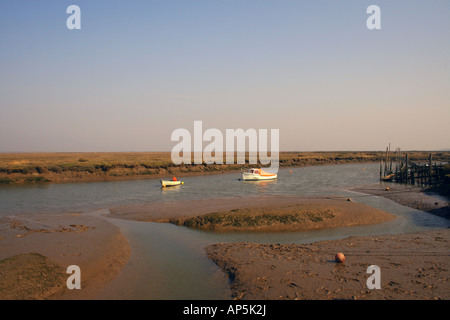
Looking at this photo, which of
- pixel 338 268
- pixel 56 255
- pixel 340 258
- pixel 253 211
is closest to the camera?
pixel 338 268

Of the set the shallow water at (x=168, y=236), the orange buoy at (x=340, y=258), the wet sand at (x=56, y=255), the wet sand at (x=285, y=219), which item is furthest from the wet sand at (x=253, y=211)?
the orange buoy at (x=340, y=258)

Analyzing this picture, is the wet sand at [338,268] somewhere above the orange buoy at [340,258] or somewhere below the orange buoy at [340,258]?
below

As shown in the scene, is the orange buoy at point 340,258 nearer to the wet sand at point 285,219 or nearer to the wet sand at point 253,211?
the wet sand at point 285,219

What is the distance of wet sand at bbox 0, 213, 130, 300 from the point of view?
416 inches

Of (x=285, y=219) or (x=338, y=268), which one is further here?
(x=285, y=219)

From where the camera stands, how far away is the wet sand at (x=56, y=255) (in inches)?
416

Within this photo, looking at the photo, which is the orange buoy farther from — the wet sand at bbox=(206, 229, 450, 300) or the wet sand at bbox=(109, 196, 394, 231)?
the wet sand at bbox=(109, 196, 394, 231)

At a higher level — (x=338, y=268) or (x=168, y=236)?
(x=338, y=268)

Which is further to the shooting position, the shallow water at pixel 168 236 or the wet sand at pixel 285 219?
the wet sand at pixel 285 219

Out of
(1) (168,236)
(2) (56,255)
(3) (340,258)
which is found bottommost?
(1) (168,236)

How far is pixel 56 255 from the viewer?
45.3ft

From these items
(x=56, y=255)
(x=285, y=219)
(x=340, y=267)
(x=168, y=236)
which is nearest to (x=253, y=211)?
(x=285, y=219)

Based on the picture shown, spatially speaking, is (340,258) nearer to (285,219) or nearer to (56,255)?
(285,219)

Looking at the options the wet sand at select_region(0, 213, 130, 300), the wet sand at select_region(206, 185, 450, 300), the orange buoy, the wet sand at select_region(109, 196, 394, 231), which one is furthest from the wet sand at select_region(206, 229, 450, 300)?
the wet sand at select_region(0, 213, 130, 300)
